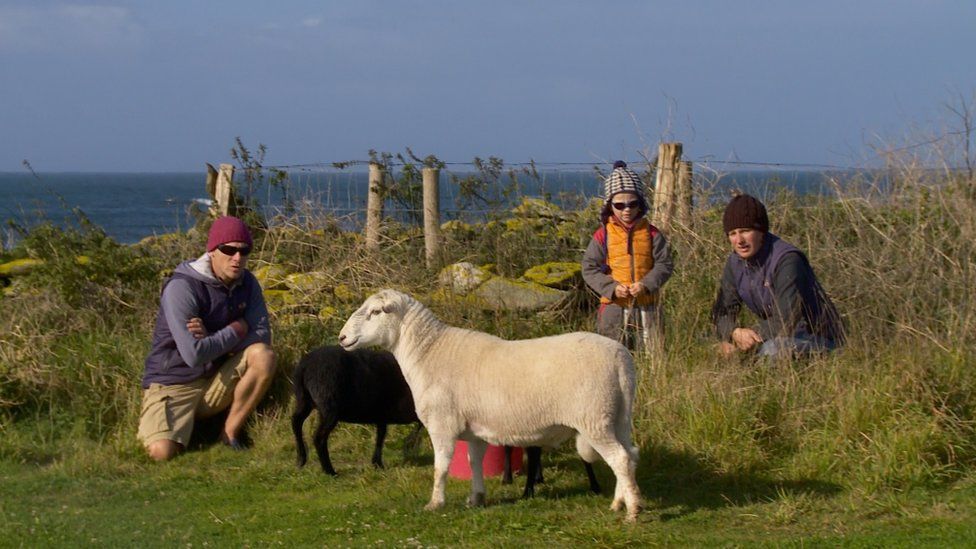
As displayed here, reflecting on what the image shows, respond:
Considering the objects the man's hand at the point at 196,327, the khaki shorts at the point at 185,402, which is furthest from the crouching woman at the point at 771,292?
the man's hand at the point at 196,327

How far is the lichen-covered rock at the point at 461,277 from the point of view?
10.2m

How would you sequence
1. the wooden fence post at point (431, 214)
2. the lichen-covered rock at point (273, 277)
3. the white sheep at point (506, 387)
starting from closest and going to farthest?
the white sheep at point (506, 387) < the lichen-covered rock at point (273, 277) < the wooden fence post at point (431, 214)

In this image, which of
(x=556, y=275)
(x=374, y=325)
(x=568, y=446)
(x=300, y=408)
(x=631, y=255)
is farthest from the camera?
(x=556, y=275)

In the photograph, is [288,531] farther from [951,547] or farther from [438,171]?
[438,171]

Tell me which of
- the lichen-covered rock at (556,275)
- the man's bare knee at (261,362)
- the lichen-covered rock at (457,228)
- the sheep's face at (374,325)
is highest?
the lichen-covered rock at (457,228)

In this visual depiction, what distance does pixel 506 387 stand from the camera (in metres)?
6.22

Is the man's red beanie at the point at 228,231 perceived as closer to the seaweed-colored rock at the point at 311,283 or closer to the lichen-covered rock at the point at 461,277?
the seaweed-colored rock at the point at 311,283

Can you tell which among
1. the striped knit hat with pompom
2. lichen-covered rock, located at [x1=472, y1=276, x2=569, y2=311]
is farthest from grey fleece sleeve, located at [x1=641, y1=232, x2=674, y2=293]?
lichen-covered rock, located at [x1=472, y1=276, x2=569, y2=311]

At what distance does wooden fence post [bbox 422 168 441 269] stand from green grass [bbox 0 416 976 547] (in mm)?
3682

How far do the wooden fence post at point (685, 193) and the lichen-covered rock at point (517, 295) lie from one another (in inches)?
54.2

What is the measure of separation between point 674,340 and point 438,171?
14.3 feet

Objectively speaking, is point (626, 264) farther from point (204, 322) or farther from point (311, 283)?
point (311, 283)

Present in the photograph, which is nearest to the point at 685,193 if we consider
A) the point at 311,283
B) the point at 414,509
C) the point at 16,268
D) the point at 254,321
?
the point at 311,283

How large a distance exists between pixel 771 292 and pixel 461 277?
345 cm
